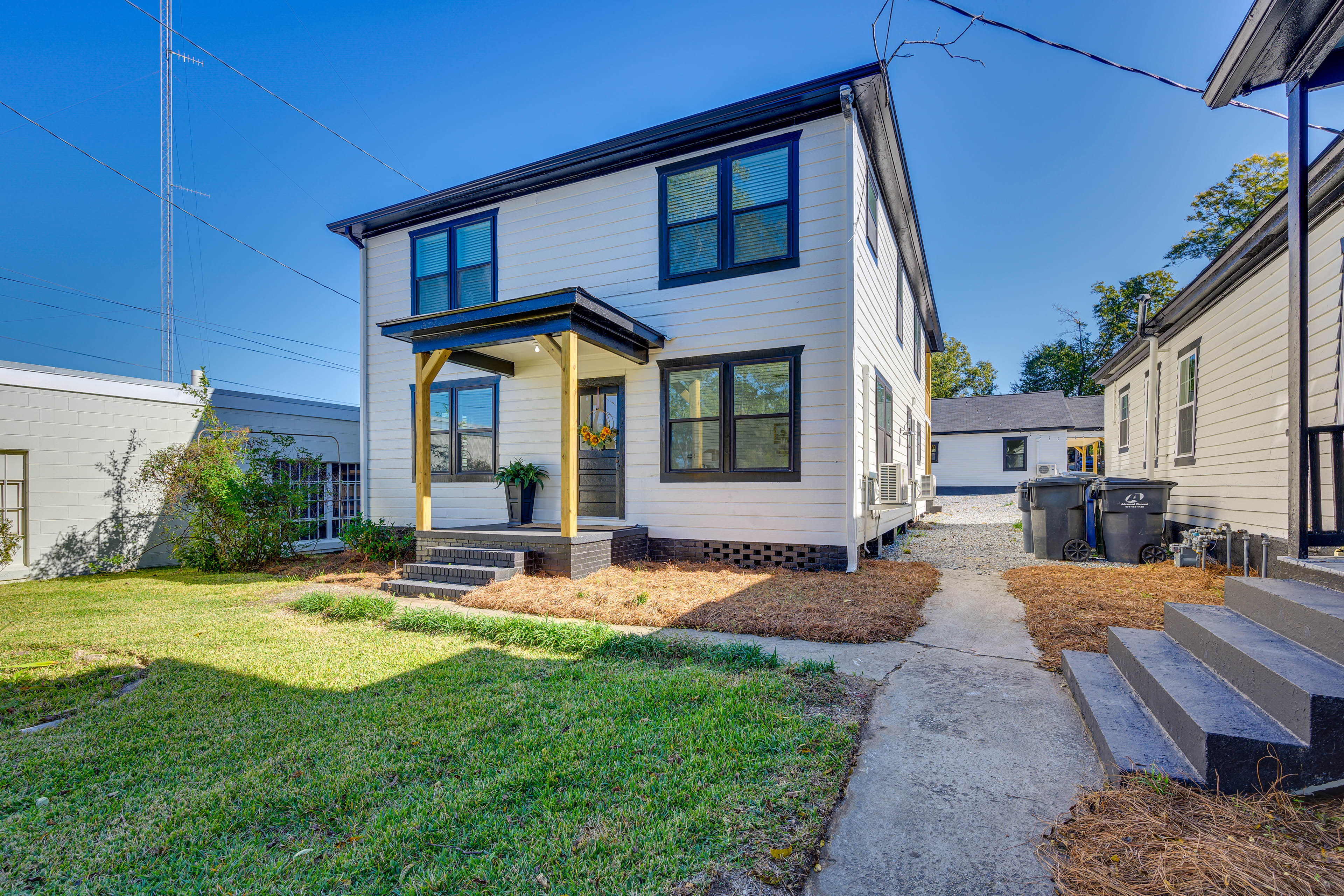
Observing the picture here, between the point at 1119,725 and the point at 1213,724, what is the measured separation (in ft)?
1.57

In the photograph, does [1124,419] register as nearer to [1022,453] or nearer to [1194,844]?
[1022,453]

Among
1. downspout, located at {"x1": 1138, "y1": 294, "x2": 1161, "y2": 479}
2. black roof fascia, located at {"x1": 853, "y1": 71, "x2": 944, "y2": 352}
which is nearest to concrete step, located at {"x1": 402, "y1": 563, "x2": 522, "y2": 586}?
black roof fascia, located at {"x1": 853, "y1": 71, "x2": 944, "y2": 352}

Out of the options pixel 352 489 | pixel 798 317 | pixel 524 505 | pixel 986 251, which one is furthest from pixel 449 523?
pixel 986 251

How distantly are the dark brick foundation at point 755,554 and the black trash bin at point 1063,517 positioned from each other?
3.48 metres

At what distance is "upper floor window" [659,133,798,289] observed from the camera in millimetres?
6949

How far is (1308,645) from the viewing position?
7.29 ft

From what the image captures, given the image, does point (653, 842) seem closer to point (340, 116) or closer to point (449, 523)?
point (449, 523)

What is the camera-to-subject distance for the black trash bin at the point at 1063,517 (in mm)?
7906

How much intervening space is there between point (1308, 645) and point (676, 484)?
19.0 ft

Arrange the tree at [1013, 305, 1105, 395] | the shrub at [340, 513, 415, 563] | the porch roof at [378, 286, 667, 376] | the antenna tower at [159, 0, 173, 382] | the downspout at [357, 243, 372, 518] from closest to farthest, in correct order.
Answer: the porch roof at [378, 286, 667, 376] < the shrub at [340, 513, 415, 563] < the downspout at [357, 243, 372, 518] < the antenna tower at [159, 0, 173, 382] < the tree at [1013, 305, 1105, 395]

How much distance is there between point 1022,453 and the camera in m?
23.2

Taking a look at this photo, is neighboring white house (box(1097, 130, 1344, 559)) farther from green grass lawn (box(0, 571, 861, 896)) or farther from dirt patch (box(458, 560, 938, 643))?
green grass lawn (box(0, 571, 861, 896))

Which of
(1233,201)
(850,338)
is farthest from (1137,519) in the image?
(1233,201)

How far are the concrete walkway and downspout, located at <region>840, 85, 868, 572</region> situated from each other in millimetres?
2893
